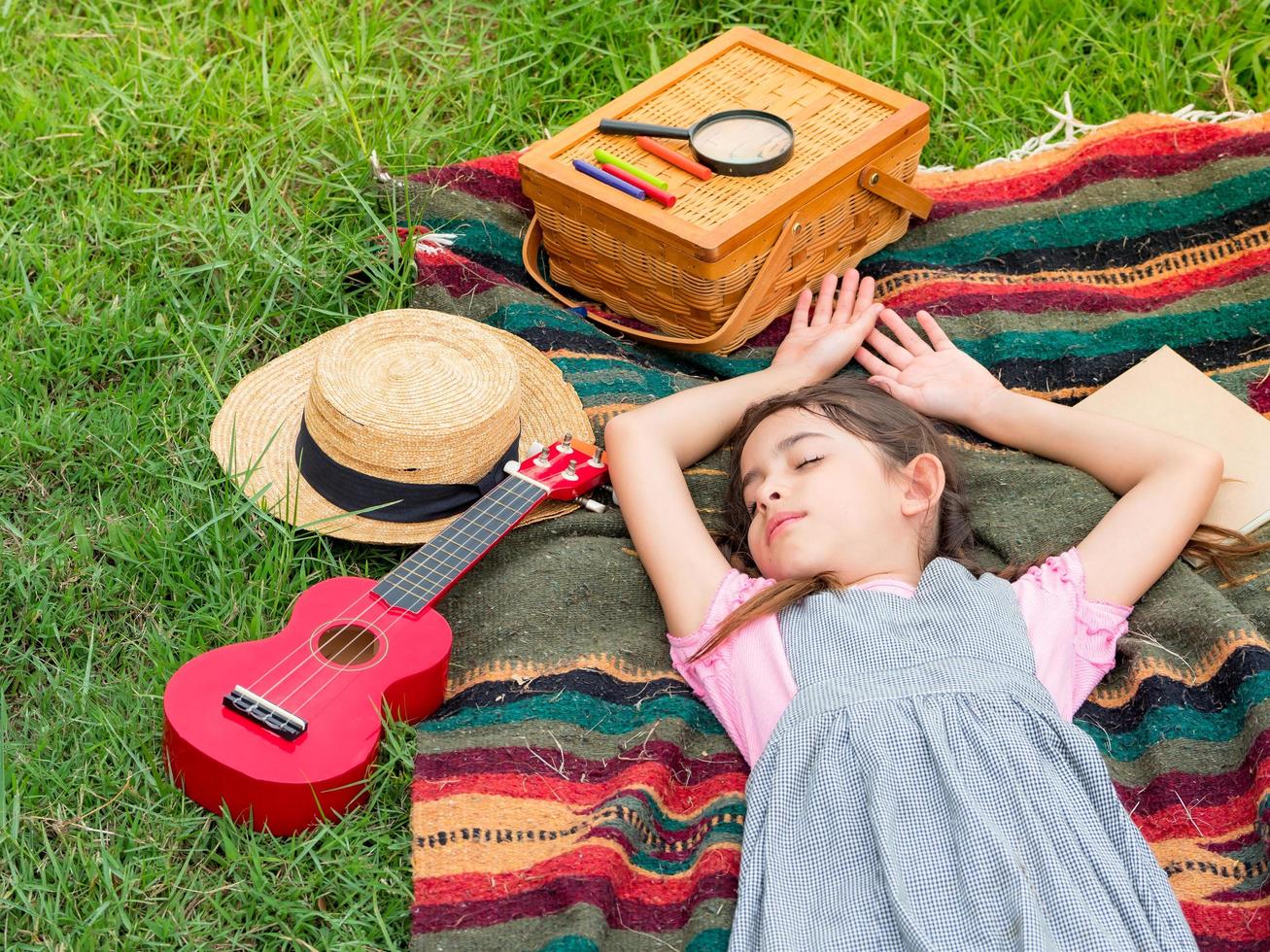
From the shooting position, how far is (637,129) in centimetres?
353

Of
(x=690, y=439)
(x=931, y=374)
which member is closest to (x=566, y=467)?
(x=690, y=439)

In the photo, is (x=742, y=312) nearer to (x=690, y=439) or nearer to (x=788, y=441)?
(x=690, y=439)

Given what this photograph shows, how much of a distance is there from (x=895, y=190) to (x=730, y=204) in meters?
0.51

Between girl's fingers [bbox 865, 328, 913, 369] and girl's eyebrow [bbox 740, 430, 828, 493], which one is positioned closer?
girl's eyebrow [bbox 740, 430, 828, 493]

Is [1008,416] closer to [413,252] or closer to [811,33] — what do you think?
[413,252]

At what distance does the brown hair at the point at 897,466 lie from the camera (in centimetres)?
286

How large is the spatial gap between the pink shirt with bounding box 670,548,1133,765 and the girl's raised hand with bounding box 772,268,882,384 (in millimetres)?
748

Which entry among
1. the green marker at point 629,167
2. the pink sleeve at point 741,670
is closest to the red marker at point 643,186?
the green marker at point 629,167

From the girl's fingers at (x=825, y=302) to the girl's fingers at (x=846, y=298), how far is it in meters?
0.02

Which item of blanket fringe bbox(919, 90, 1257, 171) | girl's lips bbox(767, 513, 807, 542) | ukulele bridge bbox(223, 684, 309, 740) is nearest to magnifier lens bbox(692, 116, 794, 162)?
blanket fringe bbox(919, 90, 1257, 171)

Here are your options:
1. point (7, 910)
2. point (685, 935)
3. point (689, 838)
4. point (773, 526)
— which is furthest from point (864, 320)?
point (7, 910)

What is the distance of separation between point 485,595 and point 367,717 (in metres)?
0.45

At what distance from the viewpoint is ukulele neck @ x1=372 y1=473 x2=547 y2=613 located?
2.70 m

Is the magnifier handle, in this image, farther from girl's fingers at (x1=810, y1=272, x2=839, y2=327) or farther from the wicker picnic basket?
girl's fingers at (x1=810, y1=272, x2=839, y2=327)
